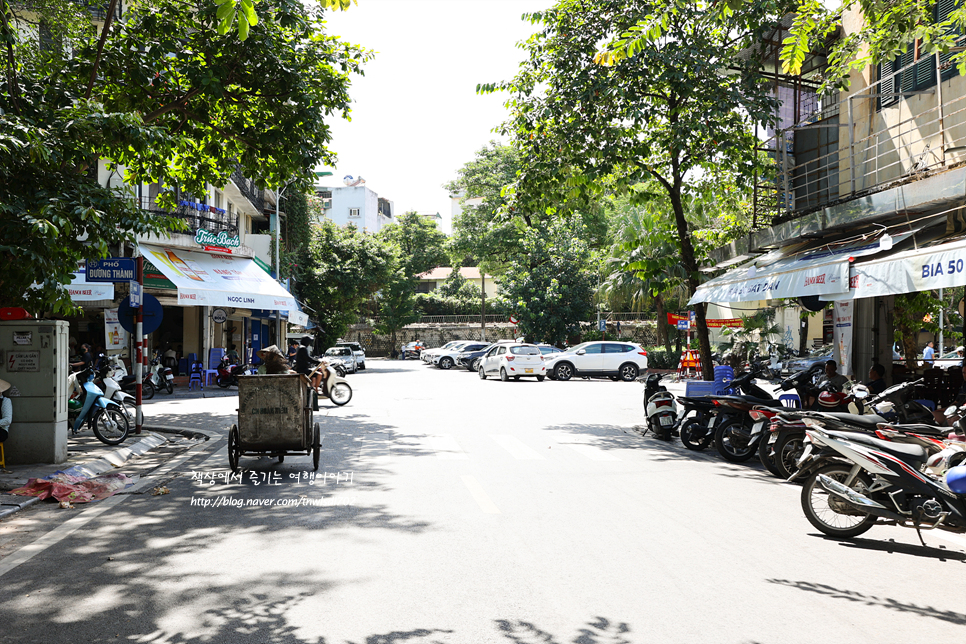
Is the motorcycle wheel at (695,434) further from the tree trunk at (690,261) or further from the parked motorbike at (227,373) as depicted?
the parked motorbike at (227,373)

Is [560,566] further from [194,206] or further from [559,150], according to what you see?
[194,206]

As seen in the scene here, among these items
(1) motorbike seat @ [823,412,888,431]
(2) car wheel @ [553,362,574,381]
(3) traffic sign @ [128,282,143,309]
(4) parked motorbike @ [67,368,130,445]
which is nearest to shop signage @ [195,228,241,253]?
(2) car wheel @ [553,362,574,381]

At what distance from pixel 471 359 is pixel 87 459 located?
103 feet

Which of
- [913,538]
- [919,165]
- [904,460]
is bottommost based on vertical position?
[913,538]

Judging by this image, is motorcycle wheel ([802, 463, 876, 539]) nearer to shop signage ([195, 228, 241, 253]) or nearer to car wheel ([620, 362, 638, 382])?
shop signage ([195, 228, 241, 253])

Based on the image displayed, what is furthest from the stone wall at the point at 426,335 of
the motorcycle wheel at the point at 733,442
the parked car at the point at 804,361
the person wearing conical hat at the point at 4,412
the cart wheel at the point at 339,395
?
the person wearing conical hat at the point at 4,412

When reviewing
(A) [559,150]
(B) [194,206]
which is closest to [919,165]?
(A) [559,150]

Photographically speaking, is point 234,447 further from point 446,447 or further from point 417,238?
point 417,238

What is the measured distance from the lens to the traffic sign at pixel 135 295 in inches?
479

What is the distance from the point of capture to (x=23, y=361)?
965 centimetres

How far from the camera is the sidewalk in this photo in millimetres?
7750

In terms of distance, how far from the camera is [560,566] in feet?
17.2

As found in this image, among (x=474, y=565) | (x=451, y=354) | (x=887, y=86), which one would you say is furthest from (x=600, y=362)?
(x=474, y=565)

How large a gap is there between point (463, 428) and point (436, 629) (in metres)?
9.76
